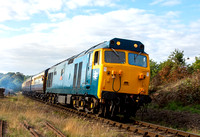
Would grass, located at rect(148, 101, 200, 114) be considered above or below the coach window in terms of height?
below

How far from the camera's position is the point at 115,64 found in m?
10.2

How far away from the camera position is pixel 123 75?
10125mm

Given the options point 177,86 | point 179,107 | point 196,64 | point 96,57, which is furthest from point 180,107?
point 96,57

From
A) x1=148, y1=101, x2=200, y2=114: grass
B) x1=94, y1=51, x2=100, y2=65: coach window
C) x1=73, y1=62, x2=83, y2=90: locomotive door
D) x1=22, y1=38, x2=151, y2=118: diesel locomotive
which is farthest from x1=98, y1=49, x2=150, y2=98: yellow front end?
x1=148, y1=101, x2=200, y2=114: grass

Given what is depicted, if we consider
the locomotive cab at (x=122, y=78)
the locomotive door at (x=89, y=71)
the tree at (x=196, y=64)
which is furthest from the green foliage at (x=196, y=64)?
the locomotive door at (x=89, y=71)

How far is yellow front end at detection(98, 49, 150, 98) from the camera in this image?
991 cm

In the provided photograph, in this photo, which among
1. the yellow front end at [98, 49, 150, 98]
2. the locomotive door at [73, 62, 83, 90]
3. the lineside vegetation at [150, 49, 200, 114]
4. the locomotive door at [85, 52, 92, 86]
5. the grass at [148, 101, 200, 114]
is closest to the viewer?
the yellow front end at [98, 49, 150, 98]

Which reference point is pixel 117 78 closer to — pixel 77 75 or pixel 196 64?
pixel 77 75

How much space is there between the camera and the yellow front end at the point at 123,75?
9.91 m

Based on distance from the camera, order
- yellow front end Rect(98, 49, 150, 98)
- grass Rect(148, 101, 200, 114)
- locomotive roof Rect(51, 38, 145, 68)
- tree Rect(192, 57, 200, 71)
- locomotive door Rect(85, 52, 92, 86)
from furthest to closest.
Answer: tree Rect(192, 57, 200, 71), grass Rect(148, 101, 200, 114), locomotive door Rect(85, 52, 92, 86), locomotive roof Rect(51, 38, 145, 68), yellow front end Rect(98, 49, 150, 98)

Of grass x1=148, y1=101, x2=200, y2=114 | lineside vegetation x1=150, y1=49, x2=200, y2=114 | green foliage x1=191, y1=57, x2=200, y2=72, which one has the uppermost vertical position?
green foliage x1=191, y1=57, x2=200, y2=72

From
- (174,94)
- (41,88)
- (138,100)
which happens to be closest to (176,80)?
(174,94)

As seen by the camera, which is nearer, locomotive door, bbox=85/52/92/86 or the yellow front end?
the yellow front end

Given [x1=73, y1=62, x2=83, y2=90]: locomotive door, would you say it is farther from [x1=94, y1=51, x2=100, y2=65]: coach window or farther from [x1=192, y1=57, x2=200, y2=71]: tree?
[x1=192, y1=57, x2=200, y2=71]: tree
